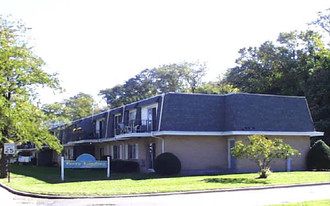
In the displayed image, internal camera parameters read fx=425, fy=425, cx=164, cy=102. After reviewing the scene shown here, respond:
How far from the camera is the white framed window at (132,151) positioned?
33.4 m

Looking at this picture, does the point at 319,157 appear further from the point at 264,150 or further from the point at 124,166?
the point at 124,166

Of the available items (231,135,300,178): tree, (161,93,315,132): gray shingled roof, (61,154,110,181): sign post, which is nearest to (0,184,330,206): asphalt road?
(231,135,300,178): tree

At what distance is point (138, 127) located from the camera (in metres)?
31.5

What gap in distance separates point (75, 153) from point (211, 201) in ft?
103

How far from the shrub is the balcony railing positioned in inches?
92.0

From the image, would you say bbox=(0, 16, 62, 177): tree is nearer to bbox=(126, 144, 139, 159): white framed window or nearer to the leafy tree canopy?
bbox=(126, 144, 139, 159): white framed window

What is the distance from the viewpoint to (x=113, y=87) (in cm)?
8012

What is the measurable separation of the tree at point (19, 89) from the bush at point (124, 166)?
14.8 ft

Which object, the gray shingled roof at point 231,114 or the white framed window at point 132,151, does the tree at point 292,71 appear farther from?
the white framed window at point 132,151

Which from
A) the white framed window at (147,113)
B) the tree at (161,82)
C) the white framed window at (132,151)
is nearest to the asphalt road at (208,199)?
the white framed window at (147,113)

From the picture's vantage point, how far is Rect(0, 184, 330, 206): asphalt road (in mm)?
14586

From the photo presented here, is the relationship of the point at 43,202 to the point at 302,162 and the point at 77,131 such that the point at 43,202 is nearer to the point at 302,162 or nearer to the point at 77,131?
the point at 302,162

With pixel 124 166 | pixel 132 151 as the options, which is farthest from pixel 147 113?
pixel 124 166

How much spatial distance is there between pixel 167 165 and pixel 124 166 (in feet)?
18.4
